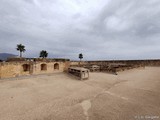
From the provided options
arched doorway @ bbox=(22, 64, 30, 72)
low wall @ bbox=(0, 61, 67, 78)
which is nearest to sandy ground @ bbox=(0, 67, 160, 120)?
low wall @ bbox=(0, 61, 67, 78)

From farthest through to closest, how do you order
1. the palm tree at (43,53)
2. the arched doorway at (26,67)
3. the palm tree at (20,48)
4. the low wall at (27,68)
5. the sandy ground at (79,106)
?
the palm tree at (43,53)
the palm tree at (20,48)
the arched doorway at (26,67)
the low wall at (27,68)
the sandy ground at (79,106)

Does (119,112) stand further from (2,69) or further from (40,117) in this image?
(2,69)

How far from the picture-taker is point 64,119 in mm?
5898

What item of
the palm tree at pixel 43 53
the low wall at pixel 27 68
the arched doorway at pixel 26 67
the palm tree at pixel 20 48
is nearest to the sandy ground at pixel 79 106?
the low wall at pixel 27 68

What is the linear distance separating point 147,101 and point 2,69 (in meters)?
13.4

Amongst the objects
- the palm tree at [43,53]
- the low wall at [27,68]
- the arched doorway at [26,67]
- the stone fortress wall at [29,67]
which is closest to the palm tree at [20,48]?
the palm tree at [43,53]

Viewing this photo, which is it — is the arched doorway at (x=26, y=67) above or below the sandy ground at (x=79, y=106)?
above

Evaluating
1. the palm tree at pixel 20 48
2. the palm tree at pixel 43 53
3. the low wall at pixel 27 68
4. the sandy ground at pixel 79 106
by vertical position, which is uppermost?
the palm tree at pixel 20 48

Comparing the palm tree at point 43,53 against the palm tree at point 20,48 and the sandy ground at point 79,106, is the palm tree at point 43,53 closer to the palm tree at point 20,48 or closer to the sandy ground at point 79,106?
the palm tree at point 20,48

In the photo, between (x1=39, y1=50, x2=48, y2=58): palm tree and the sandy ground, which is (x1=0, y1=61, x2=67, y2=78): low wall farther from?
(x1=39, y1=50, x2=48, y2=58): palm tree

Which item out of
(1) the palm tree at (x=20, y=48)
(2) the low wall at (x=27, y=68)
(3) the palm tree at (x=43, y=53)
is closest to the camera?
(2) the low wall at (x=27, y=68)

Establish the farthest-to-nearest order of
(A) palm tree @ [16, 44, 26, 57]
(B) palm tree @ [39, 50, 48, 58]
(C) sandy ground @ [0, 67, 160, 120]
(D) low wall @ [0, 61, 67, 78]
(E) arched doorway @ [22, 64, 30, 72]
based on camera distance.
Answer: (B) palm tree @ [39, 50, 48, 58], (A) palm tree @ [16, 44, 26, 57], (E) arched doorway @ [22, 64, 30, 72], (D) low wall @ [0, 61, 67, 78], (C) sandy ground @ [0, 67, 160, 120]

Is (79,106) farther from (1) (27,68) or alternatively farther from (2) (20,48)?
(2) (20,48)

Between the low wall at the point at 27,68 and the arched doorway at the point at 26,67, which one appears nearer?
the low wall at the point at 27,68
